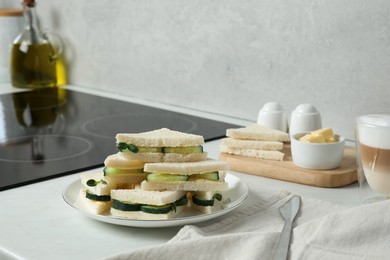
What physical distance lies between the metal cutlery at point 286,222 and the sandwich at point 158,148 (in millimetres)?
155

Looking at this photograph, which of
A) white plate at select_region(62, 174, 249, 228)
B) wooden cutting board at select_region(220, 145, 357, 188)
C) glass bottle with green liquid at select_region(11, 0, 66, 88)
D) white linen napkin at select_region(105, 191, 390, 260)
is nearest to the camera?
white linen napkin at select_region(105, 191, 390, 260)

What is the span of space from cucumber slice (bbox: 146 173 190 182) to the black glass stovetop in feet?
0.97

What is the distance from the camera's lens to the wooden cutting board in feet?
3.77

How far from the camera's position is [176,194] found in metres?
0.98

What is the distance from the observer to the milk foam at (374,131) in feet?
3.31

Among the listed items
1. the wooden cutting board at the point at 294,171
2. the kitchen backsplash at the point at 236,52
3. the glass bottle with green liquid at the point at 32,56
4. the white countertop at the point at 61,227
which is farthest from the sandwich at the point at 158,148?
the glass bottle with green liquid at the point at 32,56

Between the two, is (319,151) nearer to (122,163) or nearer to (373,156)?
(373,156)

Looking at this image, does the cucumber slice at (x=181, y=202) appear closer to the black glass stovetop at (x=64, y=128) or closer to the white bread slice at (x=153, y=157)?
the white bread slice at (x=153, y=157)

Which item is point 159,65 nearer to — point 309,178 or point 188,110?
point 188,110

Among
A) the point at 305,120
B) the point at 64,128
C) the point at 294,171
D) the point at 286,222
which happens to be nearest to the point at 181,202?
the point at 286,222

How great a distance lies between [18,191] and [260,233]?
47 centimetres

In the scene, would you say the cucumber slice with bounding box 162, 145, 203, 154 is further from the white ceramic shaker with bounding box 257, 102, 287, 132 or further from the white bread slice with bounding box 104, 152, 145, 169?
the white ceramic shaker with bounding box 257, 102, 287, 132

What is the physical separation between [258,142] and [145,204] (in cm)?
34

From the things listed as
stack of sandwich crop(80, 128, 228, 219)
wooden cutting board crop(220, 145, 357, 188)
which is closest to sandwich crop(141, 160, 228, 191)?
stack of sandwich crop(80, 128, 228, 219)
